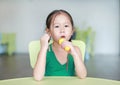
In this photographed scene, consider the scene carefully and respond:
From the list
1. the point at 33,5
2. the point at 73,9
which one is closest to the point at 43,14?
the point at 33,5

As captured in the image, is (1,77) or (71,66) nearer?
(71,66)

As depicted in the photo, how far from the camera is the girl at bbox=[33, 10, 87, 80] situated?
1139 mm

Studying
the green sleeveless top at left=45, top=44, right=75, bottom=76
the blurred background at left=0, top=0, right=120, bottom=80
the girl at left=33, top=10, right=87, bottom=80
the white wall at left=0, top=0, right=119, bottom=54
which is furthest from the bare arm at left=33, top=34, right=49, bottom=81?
the white wall at left=0, top=0, right=119, bottom=54

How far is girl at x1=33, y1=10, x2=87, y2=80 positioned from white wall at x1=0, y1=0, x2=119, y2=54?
4.53 m

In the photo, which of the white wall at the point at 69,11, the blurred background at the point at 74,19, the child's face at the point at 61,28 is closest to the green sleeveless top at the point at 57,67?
the child's face at the point at 61,28

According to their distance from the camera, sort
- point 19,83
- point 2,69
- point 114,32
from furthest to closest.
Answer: point 114,32, point 2,69, point 19,83

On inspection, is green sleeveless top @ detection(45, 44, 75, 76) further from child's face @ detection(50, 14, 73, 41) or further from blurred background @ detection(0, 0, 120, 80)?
blurred background @ detection(0, 0, 120, 80)

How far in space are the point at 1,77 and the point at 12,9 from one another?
115 inches

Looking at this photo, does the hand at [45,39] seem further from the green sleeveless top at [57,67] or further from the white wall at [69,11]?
the white wall at [69,11]

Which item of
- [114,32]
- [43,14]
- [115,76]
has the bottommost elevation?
[115,76]

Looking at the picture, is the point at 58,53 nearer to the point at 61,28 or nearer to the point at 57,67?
the point at 57,67

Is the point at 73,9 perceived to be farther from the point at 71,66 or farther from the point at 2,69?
the point at 71,66

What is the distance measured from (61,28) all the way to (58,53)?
186 millimetres

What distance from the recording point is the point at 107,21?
5797 millimetres
